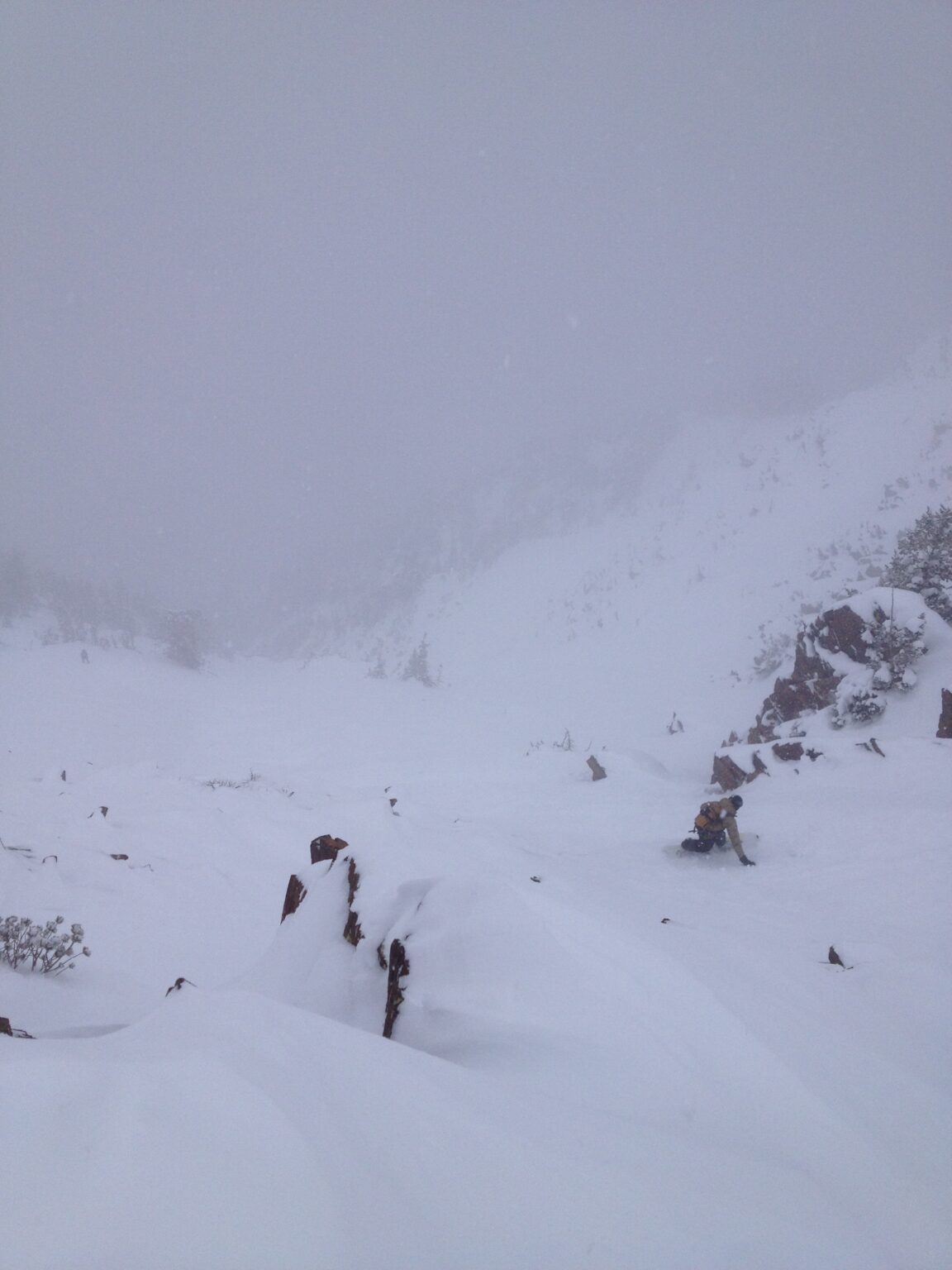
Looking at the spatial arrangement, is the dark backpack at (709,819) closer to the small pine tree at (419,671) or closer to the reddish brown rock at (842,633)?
the reddish brown rock at (842,633)

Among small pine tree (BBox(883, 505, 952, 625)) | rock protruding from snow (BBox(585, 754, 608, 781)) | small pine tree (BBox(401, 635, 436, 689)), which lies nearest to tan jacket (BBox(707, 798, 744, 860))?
rock protruding from snow (BBox(585, 754, 608, 781))

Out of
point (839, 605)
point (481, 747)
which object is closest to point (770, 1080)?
point (839, 605)

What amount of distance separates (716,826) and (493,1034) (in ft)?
16.2

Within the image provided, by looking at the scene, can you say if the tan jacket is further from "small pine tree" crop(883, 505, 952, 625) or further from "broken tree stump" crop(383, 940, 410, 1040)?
"small pine tree" crop(883, 505, 952, 625)

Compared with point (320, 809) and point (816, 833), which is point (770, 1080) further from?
point (320, 809)

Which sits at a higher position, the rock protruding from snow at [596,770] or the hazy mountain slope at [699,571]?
the hazy mountain slope at [699,571]

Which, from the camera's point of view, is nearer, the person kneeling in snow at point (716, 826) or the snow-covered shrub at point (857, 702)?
the person kneeling in snow at point (716, 826)

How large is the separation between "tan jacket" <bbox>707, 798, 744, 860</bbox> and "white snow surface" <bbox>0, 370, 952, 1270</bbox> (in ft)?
0.66

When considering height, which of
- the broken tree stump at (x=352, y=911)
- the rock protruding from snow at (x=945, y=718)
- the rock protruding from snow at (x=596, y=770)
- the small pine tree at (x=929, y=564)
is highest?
the small pine tree at (x=929, y=564)

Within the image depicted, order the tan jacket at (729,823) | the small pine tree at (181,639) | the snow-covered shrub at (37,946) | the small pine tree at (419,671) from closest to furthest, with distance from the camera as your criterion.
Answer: the snow-covered shrub at (37,946) < the tan jacket at (729,823) < the small pine tree at (419,671) < the small pine tree at (181,639)

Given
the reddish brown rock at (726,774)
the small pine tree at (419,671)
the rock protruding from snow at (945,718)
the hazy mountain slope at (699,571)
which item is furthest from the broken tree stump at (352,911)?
the small pine tree at (419,671)

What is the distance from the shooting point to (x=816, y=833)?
19.4 feet

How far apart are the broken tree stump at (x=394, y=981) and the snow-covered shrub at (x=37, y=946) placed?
191cm

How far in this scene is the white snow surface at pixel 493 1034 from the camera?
92cm
